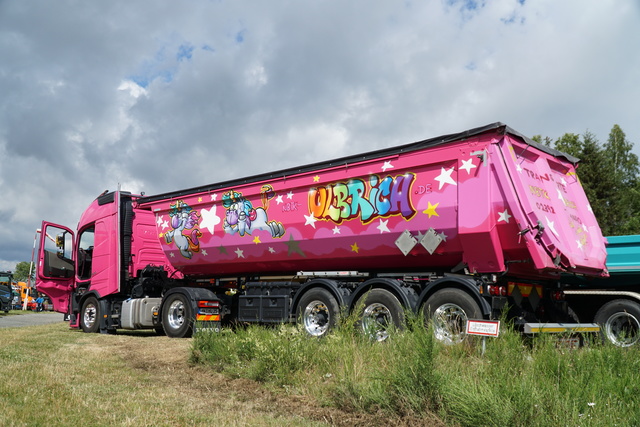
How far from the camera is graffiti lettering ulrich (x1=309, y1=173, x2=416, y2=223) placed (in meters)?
9.08

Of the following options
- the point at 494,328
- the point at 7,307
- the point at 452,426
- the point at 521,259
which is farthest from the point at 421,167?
the point at 7,307

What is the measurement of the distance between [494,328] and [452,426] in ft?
5.87

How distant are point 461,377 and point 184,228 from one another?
925 cm

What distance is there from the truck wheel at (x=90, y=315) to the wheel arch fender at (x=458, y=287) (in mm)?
9627

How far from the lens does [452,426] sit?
14.0ft

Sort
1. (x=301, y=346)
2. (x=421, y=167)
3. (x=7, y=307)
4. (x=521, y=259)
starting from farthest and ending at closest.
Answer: (x=7, y=307)
(x=421, y=167)
(x=521, y=259)
(x=301, y=346)

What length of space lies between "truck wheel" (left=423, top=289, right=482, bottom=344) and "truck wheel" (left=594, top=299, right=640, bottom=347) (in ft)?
8.69

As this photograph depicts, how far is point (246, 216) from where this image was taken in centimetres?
1157

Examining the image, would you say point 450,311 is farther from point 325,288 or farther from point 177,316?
point 177,316

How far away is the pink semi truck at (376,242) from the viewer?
810cm

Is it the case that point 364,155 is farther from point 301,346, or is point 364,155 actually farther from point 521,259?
point 301,346

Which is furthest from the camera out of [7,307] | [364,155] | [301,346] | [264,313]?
[7,307]

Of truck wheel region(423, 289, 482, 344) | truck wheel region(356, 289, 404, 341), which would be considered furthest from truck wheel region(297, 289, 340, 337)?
truck wheel region(423, 289, 482, 344)

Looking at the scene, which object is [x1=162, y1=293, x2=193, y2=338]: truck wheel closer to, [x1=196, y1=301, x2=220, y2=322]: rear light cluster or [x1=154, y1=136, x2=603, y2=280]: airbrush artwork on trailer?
[x1=196, y1=301, x2=220, y2=322]: rear light cluster
